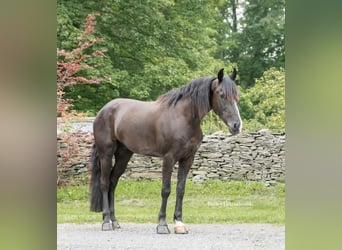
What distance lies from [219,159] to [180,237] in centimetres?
82

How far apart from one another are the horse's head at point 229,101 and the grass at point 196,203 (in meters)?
0.50

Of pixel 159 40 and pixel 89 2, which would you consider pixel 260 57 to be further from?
pixel 89 2

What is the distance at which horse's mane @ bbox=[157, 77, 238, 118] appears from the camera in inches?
120

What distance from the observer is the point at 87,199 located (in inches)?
140

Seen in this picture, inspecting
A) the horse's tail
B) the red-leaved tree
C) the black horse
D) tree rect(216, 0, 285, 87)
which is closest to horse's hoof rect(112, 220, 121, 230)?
the black horse

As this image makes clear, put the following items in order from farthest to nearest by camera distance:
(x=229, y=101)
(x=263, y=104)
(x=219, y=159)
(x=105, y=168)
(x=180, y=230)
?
1. (x=219, y=159)
2. (x=105, y=168)
3. (x=263, y=104)
4. (x=180, y=230)
5. (x=229, y=101)

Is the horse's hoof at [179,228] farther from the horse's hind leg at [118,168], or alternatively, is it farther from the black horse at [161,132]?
the horse's hind leg at [118,168]

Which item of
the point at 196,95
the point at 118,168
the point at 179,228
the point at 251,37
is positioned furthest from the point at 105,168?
the point at 251,37

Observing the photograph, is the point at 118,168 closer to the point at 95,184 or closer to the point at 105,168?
the point at 105,168

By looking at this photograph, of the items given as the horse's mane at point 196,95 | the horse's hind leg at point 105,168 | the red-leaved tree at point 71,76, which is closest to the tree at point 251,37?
the horse's mane at point 196,95

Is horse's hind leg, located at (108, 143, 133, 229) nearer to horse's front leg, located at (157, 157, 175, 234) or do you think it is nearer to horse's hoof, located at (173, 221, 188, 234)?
horse's front leg, located at (157, 157, 175, 234)

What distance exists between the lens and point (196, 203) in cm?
342
